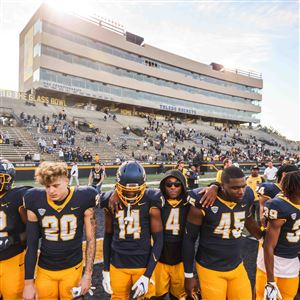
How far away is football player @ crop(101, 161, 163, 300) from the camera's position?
2.80 m

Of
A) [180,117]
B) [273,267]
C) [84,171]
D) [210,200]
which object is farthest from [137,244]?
[180,117]

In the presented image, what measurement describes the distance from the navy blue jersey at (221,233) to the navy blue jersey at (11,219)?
1874 mm

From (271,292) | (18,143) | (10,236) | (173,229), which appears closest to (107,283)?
(173,229)

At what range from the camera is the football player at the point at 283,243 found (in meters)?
2.75

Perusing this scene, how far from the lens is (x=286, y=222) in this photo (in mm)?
2834

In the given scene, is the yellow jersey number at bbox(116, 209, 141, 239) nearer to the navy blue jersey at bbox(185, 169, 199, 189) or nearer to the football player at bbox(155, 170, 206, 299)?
the football player at bbox(155, 170, 206, 299)

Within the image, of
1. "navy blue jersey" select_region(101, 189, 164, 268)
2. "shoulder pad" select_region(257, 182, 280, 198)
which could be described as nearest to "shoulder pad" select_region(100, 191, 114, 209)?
"navy blue jersey" select_region(101, 189, 164, 268)

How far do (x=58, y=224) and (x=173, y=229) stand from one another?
4.19 ft

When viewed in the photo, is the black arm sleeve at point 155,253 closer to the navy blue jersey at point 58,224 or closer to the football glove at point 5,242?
the navy blue jersey at point 58,224

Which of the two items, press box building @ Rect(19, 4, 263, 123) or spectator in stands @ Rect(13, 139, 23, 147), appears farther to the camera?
press box building @ Rect(19, 4, 263, 123)

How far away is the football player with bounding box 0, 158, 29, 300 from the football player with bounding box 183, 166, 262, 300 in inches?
70.3

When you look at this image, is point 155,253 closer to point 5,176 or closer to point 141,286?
point 141,286

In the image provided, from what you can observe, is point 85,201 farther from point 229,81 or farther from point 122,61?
point 229,81

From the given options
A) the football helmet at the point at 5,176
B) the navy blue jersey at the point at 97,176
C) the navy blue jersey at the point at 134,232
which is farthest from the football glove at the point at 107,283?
the navy blue jersey at the point at 97,176
